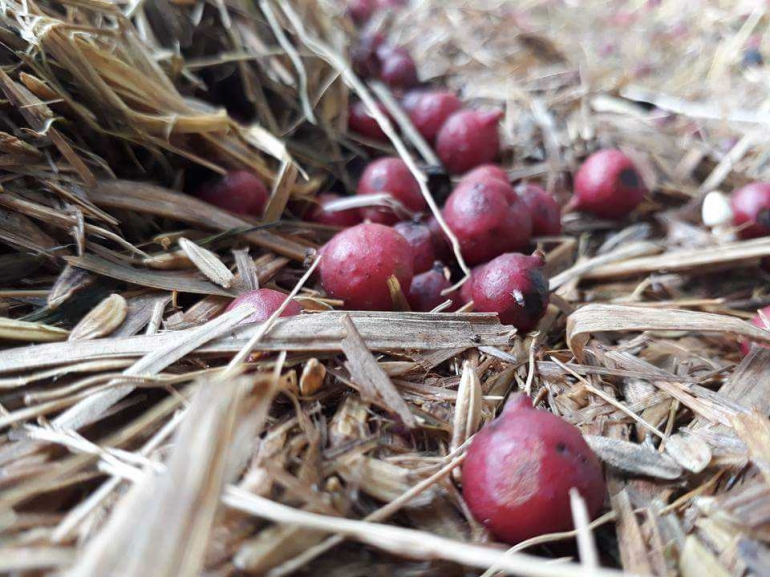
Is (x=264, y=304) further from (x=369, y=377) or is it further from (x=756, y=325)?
(x=756, y=325)

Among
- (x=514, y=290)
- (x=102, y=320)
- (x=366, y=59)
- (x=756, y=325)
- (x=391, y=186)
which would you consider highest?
(x=366, y=59)

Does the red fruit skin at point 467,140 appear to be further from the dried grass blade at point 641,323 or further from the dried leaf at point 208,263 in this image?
the dried leaf at point 208,263

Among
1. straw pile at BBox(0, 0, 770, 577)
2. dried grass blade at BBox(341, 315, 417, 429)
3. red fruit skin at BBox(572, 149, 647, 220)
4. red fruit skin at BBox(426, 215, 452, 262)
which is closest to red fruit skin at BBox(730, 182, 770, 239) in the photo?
straw pile at BBox(0, 0, 770, 577)

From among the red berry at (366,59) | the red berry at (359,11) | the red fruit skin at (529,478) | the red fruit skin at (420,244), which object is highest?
the red berry at (359,11)

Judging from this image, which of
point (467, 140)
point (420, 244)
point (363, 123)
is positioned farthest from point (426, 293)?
point (363, 123)

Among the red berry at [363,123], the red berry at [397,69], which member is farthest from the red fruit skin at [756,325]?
the red berry at [397,69]

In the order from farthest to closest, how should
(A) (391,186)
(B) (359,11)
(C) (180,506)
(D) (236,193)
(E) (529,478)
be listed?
(B) (359,11), (A) (391,186), (D) (236,193), (E) (529,478), (C) (180,506)

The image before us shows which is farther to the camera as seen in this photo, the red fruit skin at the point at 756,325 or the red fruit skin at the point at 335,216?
the red fruit skin at the point at 335,216

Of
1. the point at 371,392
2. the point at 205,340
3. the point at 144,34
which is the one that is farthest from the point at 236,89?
the point at 371,392
